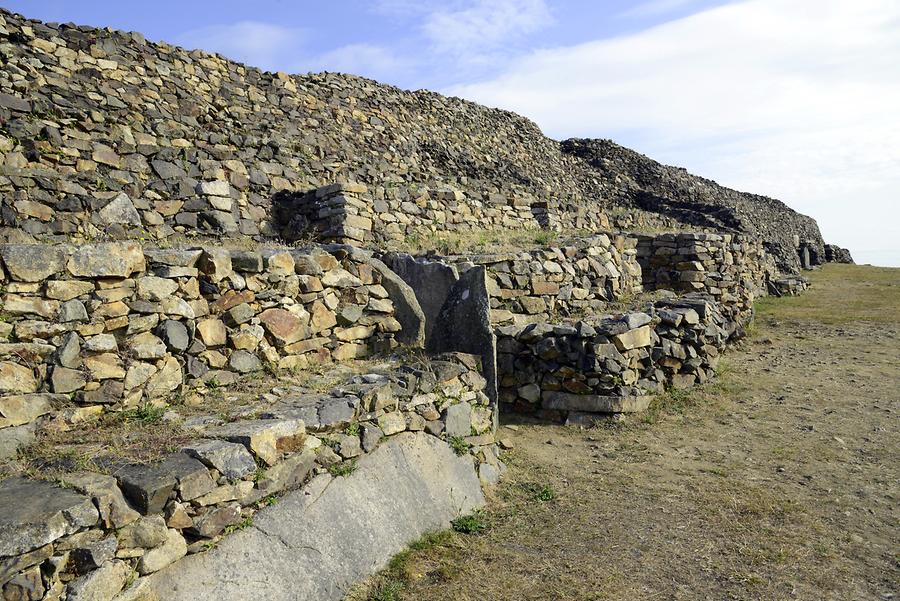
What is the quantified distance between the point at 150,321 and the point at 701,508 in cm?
511

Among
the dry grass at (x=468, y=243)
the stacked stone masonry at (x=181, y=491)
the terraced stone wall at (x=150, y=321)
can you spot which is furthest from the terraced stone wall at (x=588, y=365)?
the dry grass at (x=468, y=243)

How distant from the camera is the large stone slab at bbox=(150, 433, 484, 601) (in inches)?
137

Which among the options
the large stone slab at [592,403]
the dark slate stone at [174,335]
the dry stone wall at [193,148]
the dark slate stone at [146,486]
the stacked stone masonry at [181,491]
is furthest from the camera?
the dry stone wall at [193,148]

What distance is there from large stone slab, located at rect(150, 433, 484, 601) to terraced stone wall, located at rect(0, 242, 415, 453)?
1.53 meters

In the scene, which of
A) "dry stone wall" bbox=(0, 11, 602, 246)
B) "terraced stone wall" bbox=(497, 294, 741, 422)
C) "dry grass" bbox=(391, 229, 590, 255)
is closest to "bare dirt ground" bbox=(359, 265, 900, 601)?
"terraced stone wall" bbox=(497, 294, 741, 422)

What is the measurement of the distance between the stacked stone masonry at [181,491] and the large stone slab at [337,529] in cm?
10

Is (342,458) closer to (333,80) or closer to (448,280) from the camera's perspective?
(448,280)

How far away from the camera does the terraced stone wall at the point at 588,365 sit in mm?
7980

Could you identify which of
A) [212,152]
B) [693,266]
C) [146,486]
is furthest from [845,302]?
[146,486]

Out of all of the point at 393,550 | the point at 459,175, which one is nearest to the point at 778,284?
the point at 459,175

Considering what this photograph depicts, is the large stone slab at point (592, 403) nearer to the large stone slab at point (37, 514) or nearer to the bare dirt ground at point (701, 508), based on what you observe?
the bare dirt ground at point (701, 508)

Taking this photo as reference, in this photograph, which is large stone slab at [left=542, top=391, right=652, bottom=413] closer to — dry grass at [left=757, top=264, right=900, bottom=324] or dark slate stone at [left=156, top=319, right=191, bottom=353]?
dark slate stone at [left=156, top=319, right=191, bottom=353]

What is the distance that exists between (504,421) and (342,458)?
3727 mm

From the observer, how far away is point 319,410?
4.78m
